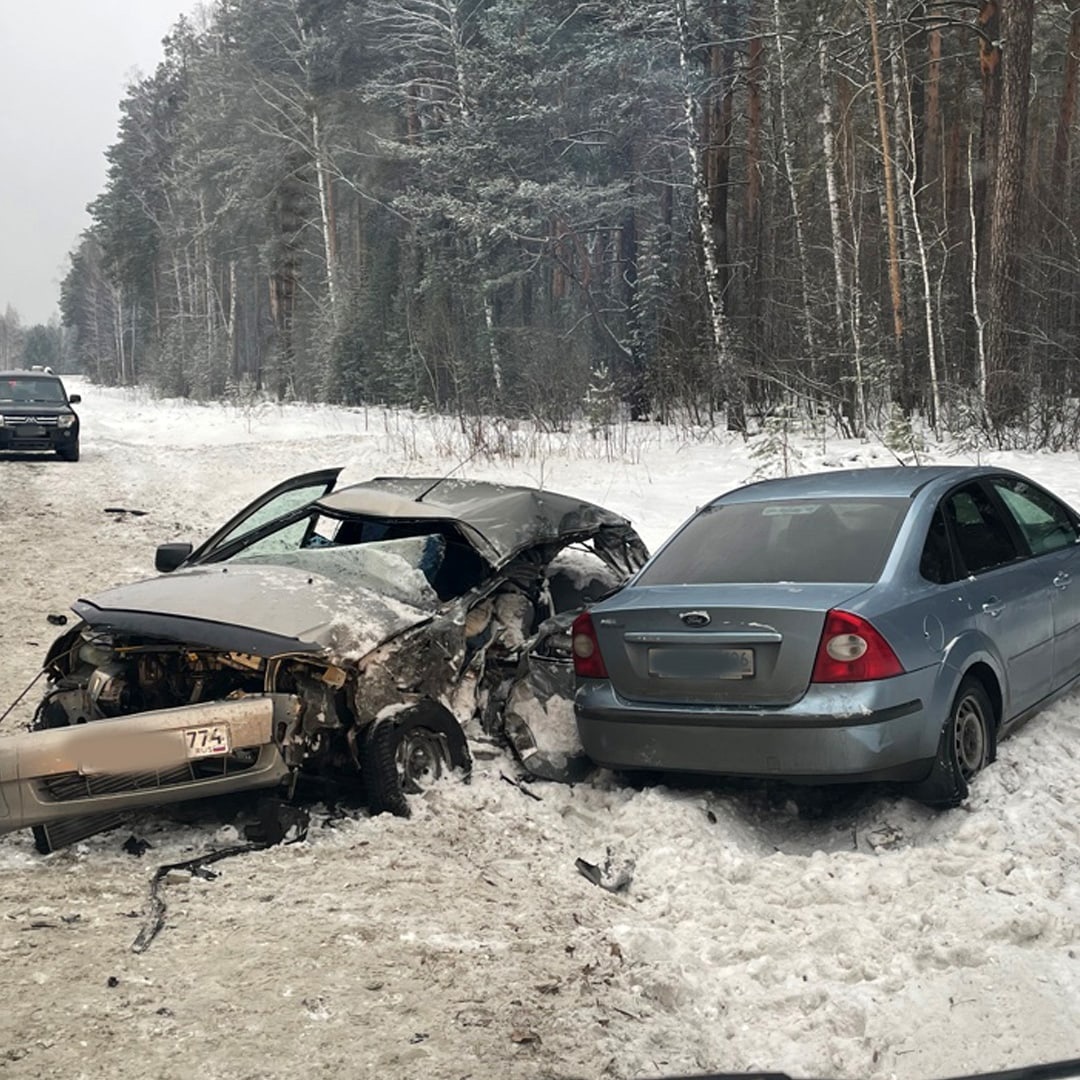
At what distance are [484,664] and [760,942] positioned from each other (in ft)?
7.61

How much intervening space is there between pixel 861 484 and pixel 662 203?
88.8 feet

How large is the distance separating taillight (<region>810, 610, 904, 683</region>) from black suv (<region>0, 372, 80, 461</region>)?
755 inches

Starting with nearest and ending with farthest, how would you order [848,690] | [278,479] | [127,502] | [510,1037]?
[510,1037] < [848,690] < [127,502] < [278,479]

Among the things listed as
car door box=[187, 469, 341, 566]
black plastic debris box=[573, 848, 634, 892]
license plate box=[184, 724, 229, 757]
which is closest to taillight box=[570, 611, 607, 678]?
black plastic debris box=[573, 848, 634, 892]

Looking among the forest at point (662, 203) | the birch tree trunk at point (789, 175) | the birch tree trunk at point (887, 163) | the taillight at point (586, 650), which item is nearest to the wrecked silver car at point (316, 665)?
the taillight at point (586, 650)

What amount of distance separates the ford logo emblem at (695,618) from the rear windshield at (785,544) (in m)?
0.40

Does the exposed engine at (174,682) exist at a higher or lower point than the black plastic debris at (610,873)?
higher

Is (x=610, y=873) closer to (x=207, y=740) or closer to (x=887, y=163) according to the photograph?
(x=207, y=740)

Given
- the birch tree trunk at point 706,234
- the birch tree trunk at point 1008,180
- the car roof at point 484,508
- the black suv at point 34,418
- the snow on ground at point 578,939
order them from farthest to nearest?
1. the birch tree trunk at point 706,234
2. the black suv at point 34,418
3. the birch tree trunk at point 1008,180
4. the car roof at point 484,508
5. the snow on ground at point 578,939

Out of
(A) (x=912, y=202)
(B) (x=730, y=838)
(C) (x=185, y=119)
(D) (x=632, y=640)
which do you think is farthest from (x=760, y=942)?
(C) (x=185, y=119)

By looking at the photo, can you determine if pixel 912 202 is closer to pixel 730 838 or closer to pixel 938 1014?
pixel 730 838

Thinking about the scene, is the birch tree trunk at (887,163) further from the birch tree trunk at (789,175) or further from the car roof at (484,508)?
the car roof at (484,508)

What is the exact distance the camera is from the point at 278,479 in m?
16.7

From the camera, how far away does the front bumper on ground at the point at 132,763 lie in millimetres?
4020
